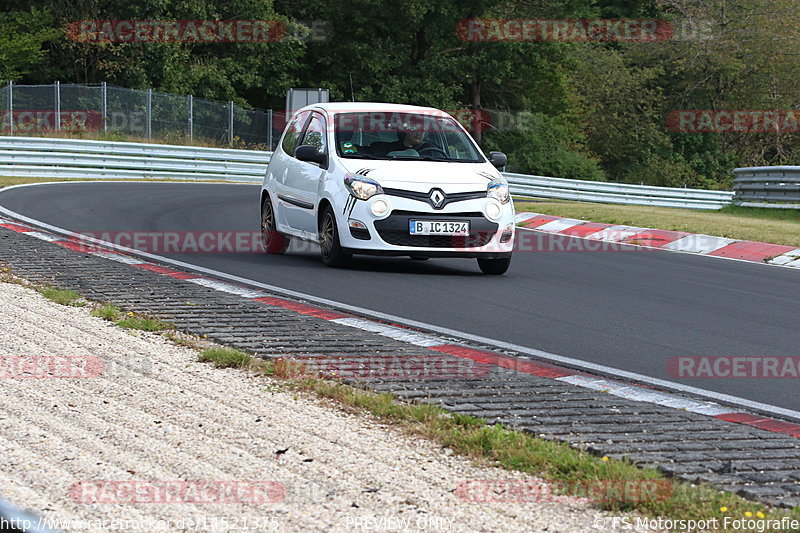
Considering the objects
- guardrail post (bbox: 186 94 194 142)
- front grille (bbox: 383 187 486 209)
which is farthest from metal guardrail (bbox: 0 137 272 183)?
front grille (bbox: 383 187 486 209)

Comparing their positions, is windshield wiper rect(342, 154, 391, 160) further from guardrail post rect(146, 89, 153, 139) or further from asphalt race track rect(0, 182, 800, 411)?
guardrail post rect(146, 89, 153, 139)

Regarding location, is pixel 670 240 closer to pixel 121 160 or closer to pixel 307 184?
pixel 307 184

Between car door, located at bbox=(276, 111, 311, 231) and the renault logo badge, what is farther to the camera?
car door, located at bbox=(276, 111, 311, 231)

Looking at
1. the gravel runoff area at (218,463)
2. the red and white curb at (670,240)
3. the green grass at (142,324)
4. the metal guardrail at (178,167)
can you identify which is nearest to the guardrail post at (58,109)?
the metal guardrail at (178,167)

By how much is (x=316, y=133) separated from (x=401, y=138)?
3.29 feet

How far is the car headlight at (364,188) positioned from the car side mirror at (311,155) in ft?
2.33

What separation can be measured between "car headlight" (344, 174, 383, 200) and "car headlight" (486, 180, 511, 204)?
113 centimetres

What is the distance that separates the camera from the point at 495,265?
1183 cm

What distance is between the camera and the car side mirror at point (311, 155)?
11930 mm

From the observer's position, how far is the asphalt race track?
7984 millimetres

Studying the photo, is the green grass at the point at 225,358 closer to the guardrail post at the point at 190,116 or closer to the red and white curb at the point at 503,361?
the red and white curb at the point at 503,361

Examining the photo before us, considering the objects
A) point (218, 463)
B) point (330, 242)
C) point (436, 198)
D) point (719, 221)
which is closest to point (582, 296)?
point (436, 198)

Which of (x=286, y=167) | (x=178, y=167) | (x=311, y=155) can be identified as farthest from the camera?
(x=178, y=167)

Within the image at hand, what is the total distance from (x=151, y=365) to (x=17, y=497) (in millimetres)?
2454
